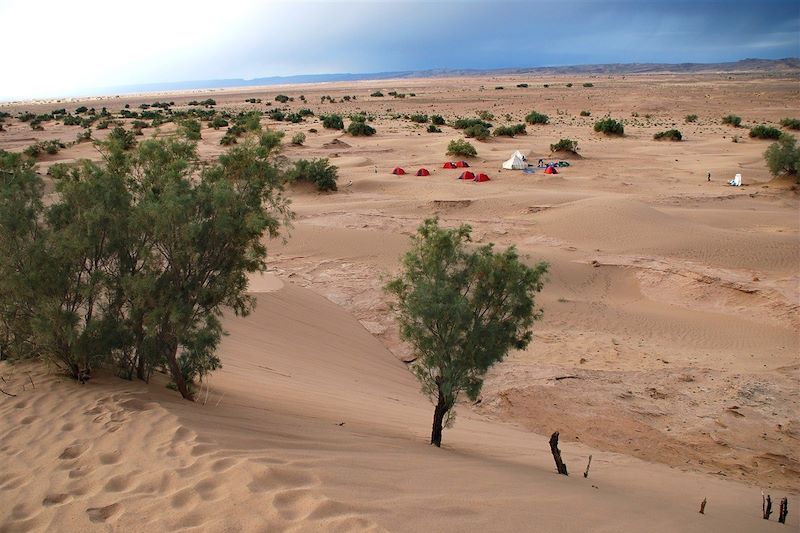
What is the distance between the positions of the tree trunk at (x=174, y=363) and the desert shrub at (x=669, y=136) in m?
34.6

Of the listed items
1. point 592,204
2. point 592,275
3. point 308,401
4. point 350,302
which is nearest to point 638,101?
point 592,204

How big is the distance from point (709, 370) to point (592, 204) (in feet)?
32.1

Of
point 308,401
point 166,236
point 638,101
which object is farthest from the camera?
point 638,101

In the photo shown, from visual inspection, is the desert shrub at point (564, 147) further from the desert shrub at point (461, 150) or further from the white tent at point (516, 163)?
the desert shrub at point (461, 150)

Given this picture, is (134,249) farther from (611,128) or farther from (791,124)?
(791,124)

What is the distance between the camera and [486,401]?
31.1 ft

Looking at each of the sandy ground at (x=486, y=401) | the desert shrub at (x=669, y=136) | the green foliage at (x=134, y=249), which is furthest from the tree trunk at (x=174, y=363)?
the desert shrub at (x=669, y=136)

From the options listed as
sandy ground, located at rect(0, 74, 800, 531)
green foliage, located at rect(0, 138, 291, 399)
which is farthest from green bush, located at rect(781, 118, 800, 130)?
green foliage, located at rect(0, 138, 291, 399)

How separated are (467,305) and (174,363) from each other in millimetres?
3086

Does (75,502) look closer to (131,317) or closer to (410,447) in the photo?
(131,317)

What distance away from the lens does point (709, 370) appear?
396 inches

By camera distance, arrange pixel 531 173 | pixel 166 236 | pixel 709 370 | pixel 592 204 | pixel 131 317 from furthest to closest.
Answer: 1. pixel 531 173
2. pixel 592 204
3. pixel 709 370
4. pixel 131 317
5. pixel 166 236

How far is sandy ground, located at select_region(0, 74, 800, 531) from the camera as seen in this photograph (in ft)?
14.3

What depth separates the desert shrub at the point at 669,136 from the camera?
34.6 metres
